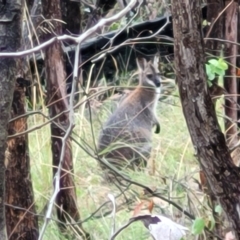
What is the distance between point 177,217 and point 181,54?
1238mm

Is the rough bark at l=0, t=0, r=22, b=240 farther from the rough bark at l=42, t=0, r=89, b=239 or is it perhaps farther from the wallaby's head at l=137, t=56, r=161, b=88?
the wallaby's head at l=137, t=56, r=161, b=88

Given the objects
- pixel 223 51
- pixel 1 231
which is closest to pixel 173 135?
pixel 223 51

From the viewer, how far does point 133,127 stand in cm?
550

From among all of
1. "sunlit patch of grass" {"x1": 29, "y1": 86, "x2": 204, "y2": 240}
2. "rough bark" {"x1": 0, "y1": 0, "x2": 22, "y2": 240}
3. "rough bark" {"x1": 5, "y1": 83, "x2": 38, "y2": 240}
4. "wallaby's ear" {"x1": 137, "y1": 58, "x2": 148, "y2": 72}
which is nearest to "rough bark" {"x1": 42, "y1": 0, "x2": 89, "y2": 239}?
"sunlit patch of grass" {"x1": 29, "y1": 86, "x2": 204, "y2": 240}

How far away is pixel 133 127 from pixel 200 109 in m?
3.42

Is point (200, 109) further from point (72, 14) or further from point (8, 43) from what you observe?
point (72, 14)

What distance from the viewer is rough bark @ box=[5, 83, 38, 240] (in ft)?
10.2

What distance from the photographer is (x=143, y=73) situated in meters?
6.21

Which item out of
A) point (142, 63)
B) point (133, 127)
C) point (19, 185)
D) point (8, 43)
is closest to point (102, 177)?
point (133, 127)

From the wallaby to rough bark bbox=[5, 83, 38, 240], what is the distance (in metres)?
1.15

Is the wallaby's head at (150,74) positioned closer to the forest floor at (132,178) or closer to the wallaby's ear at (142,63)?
the wallaby's ear at (142,63)

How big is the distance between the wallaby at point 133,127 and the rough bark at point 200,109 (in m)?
2.25

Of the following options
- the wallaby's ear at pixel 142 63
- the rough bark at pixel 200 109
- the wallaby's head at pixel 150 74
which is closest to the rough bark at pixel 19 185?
the rough bark at pixel 200 109

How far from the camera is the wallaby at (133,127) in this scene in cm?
494
